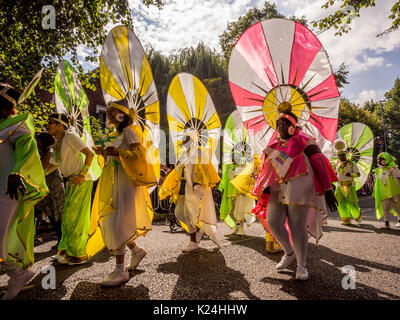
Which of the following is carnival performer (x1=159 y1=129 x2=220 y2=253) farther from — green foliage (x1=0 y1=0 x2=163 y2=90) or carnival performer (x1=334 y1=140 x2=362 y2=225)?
carnival performer (x1=334 y1=140 x2=362 y2=225)

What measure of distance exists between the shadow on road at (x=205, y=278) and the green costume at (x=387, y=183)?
5.47 m

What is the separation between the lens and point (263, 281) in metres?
2.76

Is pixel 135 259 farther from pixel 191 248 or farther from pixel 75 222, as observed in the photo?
pixel 191 248

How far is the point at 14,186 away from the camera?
2.21 meters

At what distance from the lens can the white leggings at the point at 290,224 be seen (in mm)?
2832

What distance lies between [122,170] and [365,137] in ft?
24.9

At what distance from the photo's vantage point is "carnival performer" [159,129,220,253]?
13.7ft

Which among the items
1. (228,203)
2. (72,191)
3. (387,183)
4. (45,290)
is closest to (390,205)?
(387,183)

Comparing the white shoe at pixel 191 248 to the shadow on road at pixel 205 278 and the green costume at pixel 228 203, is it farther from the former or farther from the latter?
the green costume at pixel 228 203

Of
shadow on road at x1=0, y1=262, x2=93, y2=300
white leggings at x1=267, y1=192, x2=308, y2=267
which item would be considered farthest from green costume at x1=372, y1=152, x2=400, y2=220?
shadow on road at x1=0, y1=262, x2=93, y2=300

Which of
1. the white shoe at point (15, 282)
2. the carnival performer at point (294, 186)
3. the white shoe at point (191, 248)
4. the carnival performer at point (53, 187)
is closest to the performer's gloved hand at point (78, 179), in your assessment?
the carnival performer at point (53, 187)

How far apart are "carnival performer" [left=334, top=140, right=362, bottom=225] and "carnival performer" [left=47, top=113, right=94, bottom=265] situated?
678 centimetres

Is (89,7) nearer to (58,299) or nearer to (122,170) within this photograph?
(122,170)
